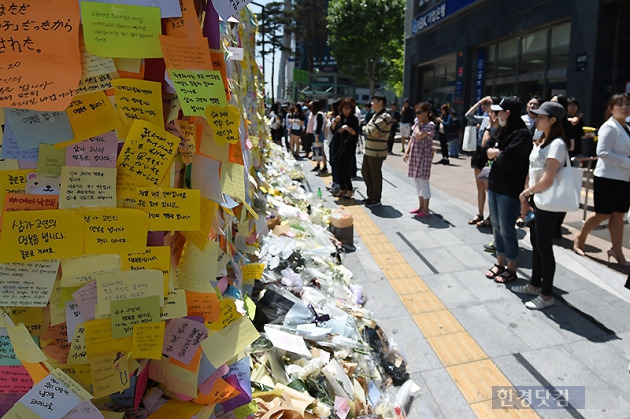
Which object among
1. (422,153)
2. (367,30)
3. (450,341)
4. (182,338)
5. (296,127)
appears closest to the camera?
(182,338)

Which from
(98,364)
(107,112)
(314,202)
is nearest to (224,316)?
(98,364)

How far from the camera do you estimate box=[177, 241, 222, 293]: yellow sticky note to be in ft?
5.24

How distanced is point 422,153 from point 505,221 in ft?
8.62

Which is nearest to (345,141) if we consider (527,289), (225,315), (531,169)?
(531,169)

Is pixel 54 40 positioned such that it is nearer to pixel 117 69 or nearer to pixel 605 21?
pixel 117 69

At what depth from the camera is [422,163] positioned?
7098mm

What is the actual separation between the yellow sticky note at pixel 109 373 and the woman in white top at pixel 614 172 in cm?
516

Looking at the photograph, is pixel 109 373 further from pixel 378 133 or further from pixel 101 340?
pixel 378 133

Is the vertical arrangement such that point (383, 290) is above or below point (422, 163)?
below

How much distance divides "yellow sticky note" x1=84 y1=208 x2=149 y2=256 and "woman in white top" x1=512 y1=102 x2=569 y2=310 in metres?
3.60

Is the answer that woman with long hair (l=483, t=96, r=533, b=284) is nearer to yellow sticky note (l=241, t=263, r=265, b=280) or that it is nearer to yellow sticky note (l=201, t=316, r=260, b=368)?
yellow sticky note (l=241, t=263, r=265, b=280)

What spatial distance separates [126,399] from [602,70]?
12.8m

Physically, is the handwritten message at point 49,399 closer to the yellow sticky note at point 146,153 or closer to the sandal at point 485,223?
the yellow sticky note at point 146,153

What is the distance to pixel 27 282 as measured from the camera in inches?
50.4
